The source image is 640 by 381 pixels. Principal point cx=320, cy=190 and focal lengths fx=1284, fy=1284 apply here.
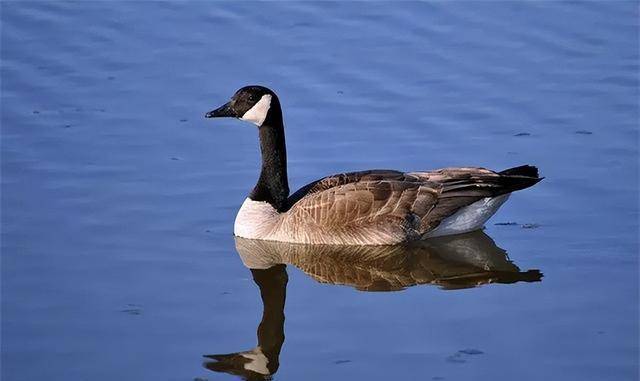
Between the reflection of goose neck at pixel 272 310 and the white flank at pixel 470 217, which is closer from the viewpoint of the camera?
the reflection of goose neck at pixel 272 310

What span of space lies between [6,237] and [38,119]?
9.67ft

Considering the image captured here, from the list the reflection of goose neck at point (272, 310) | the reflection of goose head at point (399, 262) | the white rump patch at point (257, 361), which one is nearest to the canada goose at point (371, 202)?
the reflection of goose head at point (399, 262)

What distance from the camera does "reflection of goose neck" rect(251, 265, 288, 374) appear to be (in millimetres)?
10398

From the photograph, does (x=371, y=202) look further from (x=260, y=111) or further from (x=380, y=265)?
(x=260, y=111)

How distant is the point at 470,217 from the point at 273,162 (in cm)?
210

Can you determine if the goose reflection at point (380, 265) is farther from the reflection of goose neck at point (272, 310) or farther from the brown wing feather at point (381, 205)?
the brown wing feather at point (381, 205)

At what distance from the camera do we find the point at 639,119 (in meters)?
15.2

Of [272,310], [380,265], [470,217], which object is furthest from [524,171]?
[272,310]

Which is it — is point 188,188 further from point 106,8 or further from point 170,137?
point 106,8

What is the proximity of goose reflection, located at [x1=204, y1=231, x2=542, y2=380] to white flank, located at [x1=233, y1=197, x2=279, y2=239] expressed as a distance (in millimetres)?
88

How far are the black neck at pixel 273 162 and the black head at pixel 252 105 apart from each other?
0.12ft

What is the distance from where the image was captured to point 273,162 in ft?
43.5

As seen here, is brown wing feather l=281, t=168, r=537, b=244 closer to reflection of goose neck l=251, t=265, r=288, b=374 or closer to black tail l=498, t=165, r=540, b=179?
black tail l=498, t=165, r=540, b=179

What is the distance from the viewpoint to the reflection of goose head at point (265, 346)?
9945mm
